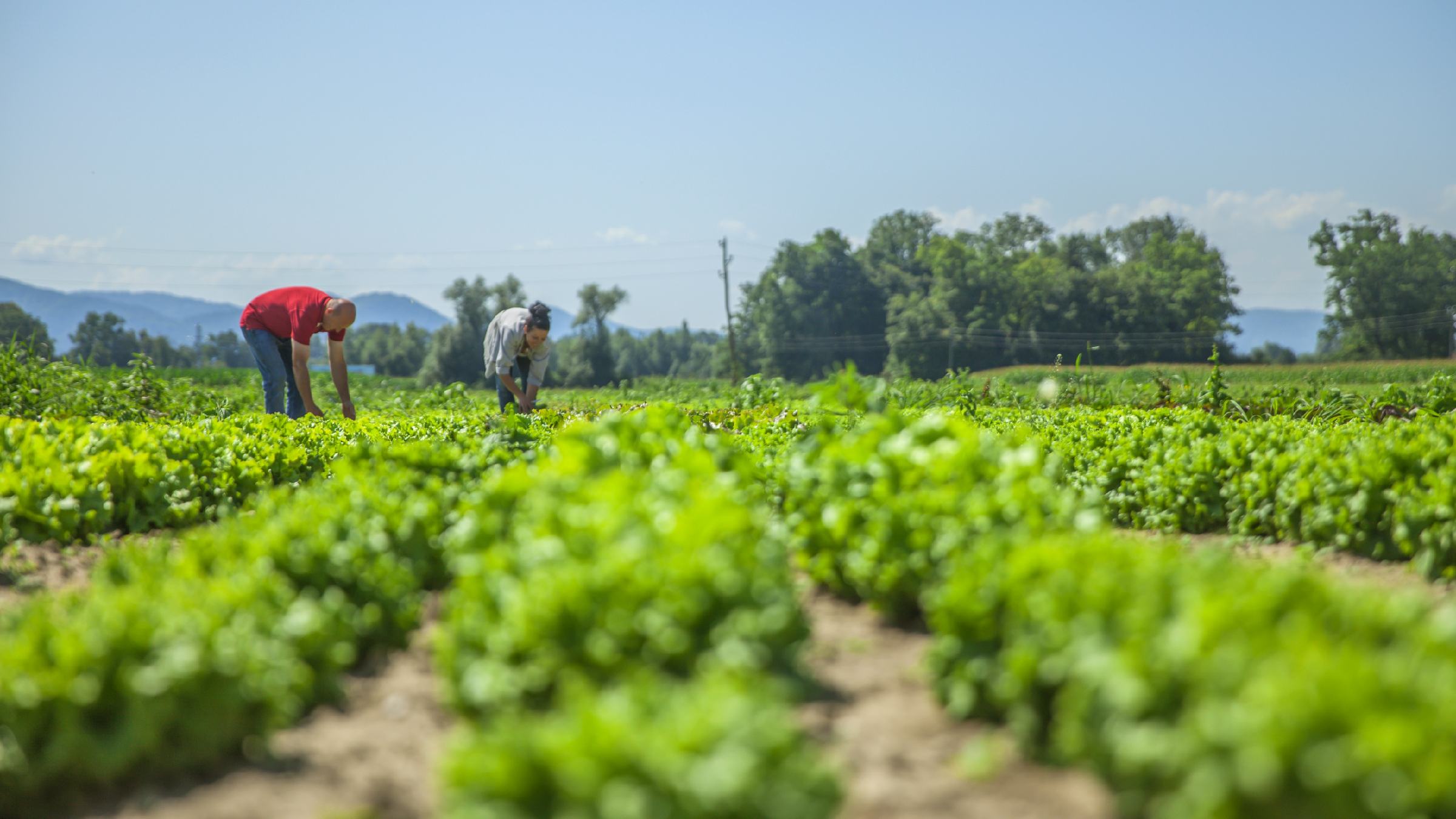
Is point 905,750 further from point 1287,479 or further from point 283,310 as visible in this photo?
point 283,310

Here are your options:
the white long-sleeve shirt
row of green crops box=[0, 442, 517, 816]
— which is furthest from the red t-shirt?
row of green crops box=[0, 442, 517, 816]

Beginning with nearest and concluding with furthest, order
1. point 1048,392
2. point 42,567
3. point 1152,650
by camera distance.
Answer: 1. point 1152,650
2. point 42,567
3. point 1048,392

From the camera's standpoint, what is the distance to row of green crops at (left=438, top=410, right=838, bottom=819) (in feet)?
6.11

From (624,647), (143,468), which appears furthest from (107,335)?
(624,647)

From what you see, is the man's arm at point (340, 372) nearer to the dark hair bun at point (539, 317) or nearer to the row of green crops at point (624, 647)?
the dark hair bun at point (539, 317)

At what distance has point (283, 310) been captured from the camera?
31.3ft

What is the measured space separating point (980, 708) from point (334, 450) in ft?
17.8

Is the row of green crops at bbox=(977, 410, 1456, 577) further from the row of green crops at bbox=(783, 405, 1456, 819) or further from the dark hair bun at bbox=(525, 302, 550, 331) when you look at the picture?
the dark hair bun at bbox=(525, 302, 550, 331)

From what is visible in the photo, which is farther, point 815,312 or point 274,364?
point 815,312

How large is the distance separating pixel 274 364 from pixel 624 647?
825 centimetres

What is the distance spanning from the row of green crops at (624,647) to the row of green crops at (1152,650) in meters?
0.52

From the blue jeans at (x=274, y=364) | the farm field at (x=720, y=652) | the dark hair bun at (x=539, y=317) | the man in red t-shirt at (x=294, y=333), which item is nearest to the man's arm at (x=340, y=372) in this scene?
the man in red t-shirt at (x=294, y=333)

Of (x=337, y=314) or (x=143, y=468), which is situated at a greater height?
(x=337, y=314)

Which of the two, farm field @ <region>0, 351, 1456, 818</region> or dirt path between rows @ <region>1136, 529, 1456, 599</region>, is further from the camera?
dirt path between rows @ <region>1136, 529, 1456, 599</region>
